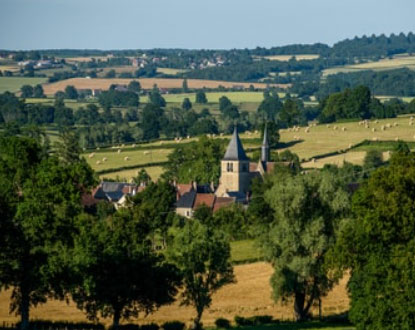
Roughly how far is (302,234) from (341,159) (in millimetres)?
70049

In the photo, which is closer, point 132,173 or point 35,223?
point 35,223

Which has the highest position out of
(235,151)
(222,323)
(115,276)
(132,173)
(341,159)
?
(115,276)

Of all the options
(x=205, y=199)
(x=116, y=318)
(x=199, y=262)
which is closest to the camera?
(x=116, y=318)

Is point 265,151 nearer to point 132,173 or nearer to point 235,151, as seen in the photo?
point 235,151

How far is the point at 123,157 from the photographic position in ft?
441

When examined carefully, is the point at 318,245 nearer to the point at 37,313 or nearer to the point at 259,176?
the point at 37,313

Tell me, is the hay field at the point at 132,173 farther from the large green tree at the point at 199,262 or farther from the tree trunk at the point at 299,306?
the large green tree at the point at 199,262

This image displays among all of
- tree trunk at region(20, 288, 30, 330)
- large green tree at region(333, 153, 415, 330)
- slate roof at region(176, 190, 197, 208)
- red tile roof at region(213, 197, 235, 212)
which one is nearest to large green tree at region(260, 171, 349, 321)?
large green tree at region(333, 153, 415, 330)

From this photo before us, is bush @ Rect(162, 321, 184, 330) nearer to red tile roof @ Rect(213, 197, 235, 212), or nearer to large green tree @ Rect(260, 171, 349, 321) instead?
large green tree @ Rect(260, 171, 349, 321)

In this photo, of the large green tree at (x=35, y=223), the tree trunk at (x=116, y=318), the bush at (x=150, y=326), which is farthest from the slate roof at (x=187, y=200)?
the tree trunk at (x=116, y=318)

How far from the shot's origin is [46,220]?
52344 mm

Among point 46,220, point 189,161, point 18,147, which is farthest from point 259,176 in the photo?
point 46,220

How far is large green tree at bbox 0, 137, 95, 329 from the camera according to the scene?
50.2m

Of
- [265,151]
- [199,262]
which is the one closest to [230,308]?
[199,262]
